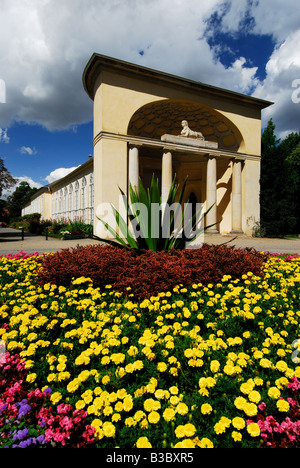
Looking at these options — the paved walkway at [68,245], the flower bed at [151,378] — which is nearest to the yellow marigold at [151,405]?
the flower bed at [151,378]

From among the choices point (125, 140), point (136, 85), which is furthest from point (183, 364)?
point (136, 85)

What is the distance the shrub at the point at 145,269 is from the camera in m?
3.15

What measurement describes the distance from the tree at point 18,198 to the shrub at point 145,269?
78.4 m

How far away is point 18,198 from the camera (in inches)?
3201

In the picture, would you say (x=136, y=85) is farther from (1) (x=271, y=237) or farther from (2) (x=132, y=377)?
(2) (x=132, y=377)

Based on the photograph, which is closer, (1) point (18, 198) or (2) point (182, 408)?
(2) point (182, 408)

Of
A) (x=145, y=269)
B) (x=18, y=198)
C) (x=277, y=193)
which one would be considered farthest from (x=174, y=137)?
(x=18, y=198)

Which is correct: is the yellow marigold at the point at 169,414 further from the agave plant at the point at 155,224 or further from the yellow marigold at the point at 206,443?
the agave plant at the point at 155,224

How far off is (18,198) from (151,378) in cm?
9076

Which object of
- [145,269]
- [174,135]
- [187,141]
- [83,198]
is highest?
[174,135]

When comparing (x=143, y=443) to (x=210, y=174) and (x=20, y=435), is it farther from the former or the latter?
(x=210, y=174)
